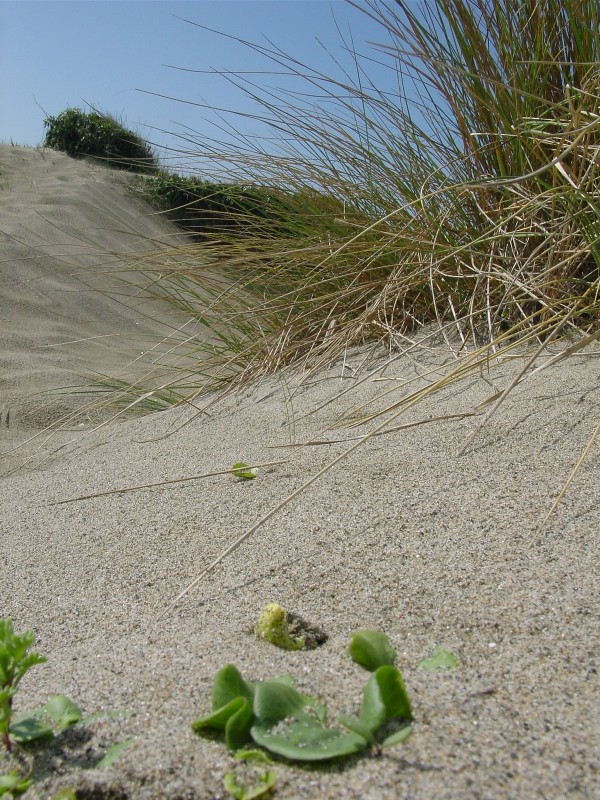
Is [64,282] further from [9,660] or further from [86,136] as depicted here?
[9,660]

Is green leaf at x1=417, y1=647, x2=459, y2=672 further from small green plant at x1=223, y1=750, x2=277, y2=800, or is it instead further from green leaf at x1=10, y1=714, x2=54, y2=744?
green leaf at x1=10, y1=714, x2=54, y2=744

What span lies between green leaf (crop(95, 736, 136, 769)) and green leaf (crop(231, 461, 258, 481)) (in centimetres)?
71

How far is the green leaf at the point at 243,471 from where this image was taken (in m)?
1.38

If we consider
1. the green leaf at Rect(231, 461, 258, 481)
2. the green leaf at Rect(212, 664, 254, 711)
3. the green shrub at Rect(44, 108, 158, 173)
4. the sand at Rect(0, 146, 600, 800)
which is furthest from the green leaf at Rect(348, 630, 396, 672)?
the green shrub at Rect(44, 108, 158, 173)

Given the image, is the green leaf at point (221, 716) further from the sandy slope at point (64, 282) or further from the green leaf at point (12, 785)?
the sandy slope at point (64, 282)

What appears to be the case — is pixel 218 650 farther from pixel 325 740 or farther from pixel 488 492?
pixel 488 492

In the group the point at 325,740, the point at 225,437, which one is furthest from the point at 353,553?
the point at 225,437

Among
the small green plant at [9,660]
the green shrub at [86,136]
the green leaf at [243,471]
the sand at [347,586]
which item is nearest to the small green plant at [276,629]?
the sand at [347,586]

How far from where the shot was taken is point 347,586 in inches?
38.0

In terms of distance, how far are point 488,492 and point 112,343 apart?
3.75 metres

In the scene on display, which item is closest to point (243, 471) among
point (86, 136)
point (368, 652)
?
point (368, 652)

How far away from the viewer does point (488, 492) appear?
44.8 inches

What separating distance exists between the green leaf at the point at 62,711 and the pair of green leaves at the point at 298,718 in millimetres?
127

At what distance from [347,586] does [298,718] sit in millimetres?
304
